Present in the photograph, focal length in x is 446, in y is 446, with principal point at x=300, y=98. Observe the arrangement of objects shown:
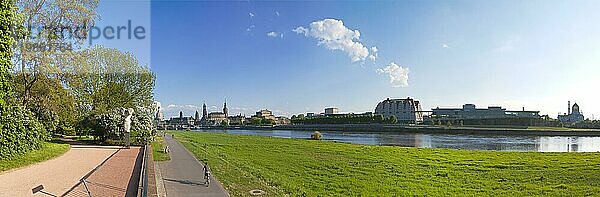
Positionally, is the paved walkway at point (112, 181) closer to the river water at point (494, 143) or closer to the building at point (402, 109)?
the river water at point (494, 143)

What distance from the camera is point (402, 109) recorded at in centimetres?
18012

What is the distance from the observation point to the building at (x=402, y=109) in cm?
17450

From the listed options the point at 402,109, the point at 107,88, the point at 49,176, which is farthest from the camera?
the point at 402,109

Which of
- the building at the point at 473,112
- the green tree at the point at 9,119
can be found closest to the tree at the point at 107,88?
the green tree at the point at 9,119

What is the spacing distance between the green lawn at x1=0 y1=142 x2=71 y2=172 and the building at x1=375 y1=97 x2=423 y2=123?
512 feet

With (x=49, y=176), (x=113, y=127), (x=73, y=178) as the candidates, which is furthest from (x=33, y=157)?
(x=113, y=127)

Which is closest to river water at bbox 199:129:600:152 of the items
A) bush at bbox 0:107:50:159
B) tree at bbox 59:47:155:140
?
tree at bbox 59:47:155:140

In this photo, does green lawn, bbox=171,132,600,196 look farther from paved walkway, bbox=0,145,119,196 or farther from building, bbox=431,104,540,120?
building, bbox=431,104,540,120

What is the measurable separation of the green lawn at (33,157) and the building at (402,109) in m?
156

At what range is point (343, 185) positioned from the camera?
15.3 metres

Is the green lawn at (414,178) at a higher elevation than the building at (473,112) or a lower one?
lower

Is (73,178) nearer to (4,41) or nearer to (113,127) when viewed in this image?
(4,41)

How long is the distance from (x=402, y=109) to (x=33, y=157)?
558 feet

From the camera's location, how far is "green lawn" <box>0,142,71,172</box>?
16.0m
